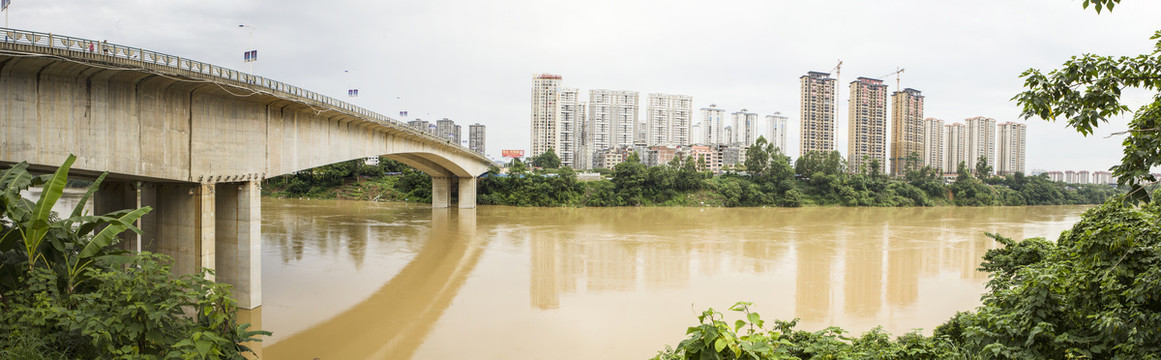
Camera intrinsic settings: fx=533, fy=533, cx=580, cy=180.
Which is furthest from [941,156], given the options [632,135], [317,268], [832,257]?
[317,268]

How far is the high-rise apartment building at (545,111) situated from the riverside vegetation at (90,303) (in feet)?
242

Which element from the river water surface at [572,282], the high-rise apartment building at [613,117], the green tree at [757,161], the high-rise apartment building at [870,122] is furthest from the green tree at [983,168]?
the high-rise apartment building at [613,117]

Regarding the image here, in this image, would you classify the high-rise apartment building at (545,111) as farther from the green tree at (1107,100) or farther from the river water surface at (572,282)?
the green tree at (1107,100)

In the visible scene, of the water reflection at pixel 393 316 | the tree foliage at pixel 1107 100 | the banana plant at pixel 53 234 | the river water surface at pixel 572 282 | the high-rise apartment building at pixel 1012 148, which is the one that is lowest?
the water reflection at pixel 393 316

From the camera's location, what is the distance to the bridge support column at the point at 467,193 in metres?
34.3

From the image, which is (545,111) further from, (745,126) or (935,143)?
(935,143)

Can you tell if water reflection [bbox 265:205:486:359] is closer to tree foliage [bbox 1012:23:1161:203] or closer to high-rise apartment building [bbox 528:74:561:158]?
tree foliage [bbox 1012:23:1161:203]

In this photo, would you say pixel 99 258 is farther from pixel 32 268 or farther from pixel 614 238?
pixel 614 238

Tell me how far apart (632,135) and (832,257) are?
7042 cm

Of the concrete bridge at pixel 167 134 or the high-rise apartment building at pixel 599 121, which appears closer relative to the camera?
the concrete bridge at pixel 167 134

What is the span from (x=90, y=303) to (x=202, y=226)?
20.6ft

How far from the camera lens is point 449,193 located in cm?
3556

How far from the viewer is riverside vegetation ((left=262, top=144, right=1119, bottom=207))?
128ft

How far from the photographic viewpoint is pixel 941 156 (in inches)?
2736
